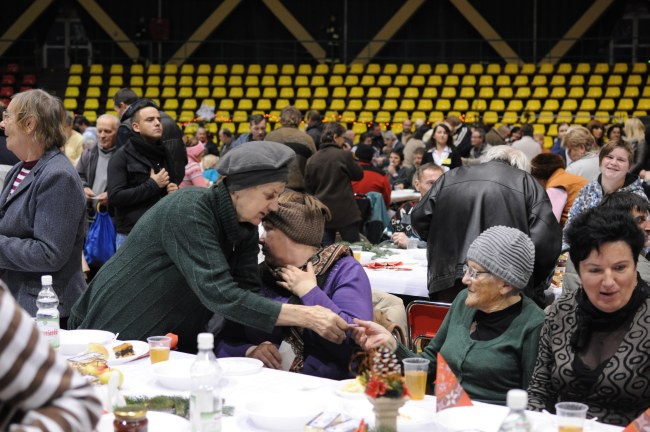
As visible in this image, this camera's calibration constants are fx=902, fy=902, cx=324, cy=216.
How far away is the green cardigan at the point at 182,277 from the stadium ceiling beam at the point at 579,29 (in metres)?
17.5

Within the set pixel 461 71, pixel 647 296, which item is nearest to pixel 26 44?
pixel 461 71

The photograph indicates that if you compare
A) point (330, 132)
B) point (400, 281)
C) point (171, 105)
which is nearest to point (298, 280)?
point (400, 281)

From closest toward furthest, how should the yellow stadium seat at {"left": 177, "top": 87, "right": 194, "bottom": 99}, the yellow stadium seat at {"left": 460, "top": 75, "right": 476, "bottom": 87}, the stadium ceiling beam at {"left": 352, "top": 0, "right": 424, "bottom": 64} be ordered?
the yellow stadium seat at {"left": 460, "top": 75, "right": 476, "bottom": 87}
the yellow stadium seat at {"left": 177, "top": 87, "right": 194, "bottom": 99}
the stadium ceiling beam at {"left": 352, "top": 0, "right": 424, "bottom": 64}

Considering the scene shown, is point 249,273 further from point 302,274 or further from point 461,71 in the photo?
point 461,71

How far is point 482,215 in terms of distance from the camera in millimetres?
4262

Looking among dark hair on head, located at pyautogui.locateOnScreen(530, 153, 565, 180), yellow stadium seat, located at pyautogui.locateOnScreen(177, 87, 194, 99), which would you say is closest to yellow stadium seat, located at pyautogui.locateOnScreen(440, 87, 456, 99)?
yellow stadium seat, located at pyautogui.locateOnScreen(177, 87, 194, 99)

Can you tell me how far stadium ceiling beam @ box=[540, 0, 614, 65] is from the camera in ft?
63.7

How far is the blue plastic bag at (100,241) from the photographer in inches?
212

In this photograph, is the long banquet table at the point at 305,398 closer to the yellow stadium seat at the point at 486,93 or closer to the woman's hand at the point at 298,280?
the woman's hand at the point at 298,280

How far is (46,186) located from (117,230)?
2174 millimetres

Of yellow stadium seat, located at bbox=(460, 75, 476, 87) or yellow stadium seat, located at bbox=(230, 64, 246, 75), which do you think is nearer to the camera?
yellow stadium seat, located at bbox=(460, 75, 476, 87)

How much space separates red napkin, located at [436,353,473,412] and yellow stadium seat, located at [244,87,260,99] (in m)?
16.7

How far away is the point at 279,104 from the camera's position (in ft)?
59.6

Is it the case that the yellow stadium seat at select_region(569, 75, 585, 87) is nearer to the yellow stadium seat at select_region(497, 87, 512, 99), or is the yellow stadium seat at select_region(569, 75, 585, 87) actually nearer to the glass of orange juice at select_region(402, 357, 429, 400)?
the yellow stadium seat at select_region(497, 87, 512, 99)
